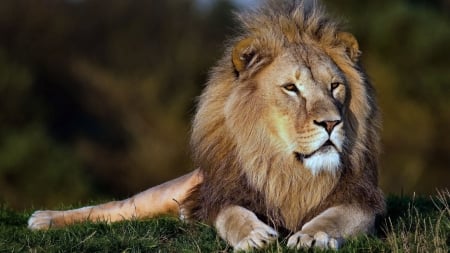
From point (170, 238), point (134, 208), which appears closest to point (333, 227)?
point (170, 238)

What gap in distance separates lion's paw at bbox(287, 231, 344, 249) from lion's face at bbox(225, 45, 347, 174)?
44cm

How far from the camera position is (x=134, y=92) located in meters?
23.9

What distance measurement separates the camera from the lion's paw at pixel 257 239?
4949 millimetres

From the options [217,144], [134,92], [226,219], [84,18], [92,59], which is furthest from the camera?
[84,18]

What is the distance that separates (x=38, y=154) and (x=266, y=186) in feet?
54.4

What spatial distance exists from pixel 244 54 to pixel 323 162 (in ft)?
2.47

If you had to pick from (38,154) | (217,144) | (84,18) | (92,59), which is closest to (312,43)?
(217,144)

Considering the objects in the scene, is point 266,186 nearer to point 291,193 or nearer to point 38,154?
point 291,193

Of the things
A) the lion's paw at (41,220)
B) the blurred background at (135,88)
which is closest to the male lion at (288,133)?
the lion's paw at (41,220)

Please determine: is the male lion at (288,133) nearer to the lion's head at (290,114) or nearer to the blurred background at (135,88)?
the lion's head at (290,114)

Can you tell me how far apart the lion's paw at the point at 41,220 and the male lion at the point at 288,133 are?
38.0 inches

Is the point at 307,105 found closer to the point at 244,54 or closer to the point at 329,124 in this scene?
the point at 329,124

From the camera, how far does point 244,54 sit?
18.5ft

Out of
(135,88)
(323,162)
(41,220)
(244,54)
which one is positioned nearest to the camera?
(323,162)
